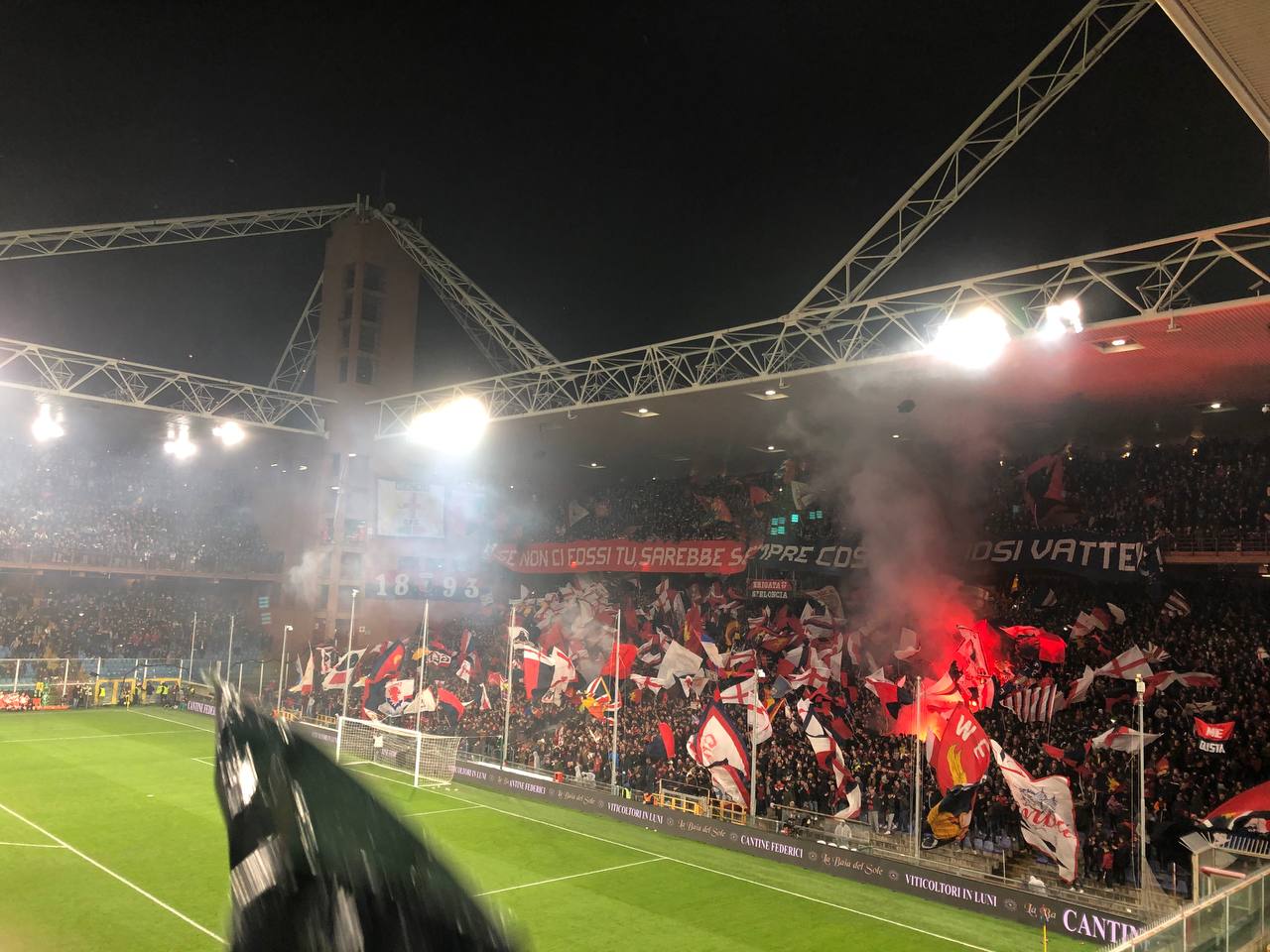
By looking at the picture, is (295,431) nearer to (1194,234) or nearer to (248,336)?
(248,336)

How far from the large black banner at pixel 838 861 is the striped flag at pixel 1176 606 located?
24.7 feet

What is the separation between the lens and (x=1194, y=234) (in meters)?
14.1

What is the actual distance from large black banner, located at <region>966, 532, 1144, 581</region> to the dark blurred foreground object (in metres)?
21.0

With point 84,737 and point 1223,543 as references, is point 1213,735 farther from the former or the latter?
point 84,737

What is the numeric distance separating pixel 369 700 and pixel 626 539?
1047 centimetres

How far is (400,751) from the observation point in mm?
27000

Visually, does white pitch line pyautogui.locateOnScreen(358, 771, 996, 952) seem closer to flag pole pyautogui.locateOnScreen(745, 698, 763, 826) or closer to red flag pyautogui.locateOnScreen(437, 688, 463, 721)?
flag pole pyautogui.locateOnScreen(745, 698, 763, 826)

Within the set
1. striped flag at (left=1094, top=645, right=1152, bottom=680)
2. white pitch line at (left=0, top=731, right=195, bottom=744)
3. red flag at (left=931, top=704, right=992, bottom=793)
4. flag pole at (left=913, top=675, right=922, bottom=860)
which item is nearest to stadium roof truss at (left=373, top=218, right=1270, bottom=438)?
striped flag at (left=1094, top=645, right=1152, bottom=680)

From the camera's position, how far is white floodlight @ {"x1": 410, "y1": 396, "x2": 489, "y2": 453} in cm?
2789

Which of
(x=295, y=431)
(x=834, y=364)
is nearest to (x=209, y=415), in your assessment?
(x=295, y=431)

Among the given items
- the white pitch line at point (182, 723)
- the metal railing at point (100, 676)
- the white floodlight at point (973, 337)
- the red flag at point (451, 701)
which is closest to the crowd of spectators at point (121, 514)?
the metal railing at point (100, 676)

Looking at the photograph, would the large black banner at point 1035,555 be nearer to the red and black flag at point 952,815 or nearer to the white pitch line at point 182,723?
the red and black flag at point 952,815

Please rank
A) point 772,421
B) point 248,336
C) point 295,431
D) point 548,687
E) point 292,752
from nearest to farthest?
point 292,752
point 772,421
point 548,687
point 295,431
point 248,336

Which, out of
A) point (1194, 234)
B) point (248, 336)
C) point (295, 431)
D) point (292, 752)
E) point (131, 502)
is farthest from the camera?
point (131, 502)
